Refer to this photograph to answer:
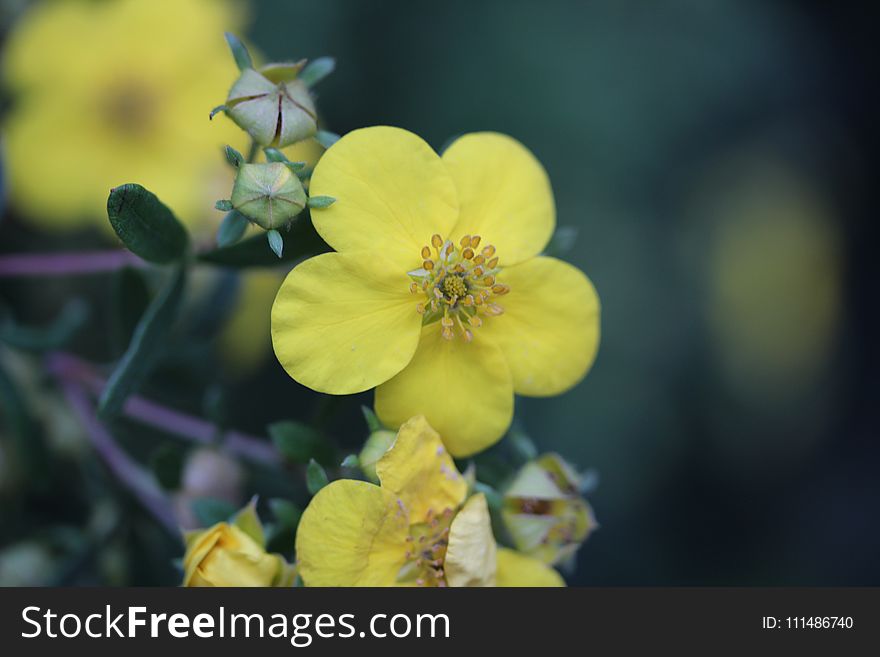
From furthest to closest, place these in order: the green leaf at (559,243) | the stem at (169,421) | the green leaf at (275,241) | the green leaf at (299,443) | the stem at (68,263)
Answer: the stem at (68,263) < the stem at (169,421) < the green leaf at (559,243) < the green leaf at (299,443) < the green leaf at (275,241)

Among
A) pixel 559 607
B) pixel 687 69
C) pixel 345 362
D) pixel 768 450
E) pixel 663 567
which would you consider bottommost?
pixel 559 607

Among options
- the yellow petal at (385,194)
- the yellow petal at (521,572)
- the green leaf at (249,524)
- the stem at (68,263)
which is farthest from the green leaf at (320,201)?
the stem at (68,263)

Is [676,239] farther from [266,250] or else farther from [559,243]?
[266,250]

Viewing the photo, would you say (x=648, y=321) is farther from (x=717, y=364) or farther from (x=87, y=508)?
(x=87, y=508)

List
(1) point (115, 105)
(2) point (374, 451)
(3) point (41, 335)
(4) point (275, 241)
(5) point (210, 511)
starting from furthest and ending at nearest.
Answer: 1. (1) point (115, 105)
2. (3) point (41, 335)
3. (5) point (210, 511)
4. (2) point (374, 451)
5. (4) point (275, 241)

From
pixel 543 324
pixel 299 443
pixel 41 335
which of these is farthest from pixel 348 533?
pixel 41 335

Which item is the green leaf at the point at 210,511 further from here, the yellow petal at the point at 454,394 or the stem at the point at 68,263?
the stem at the point at 68,263

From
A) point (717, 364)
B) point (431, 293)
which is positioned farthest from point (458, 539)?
point (717, 364)
